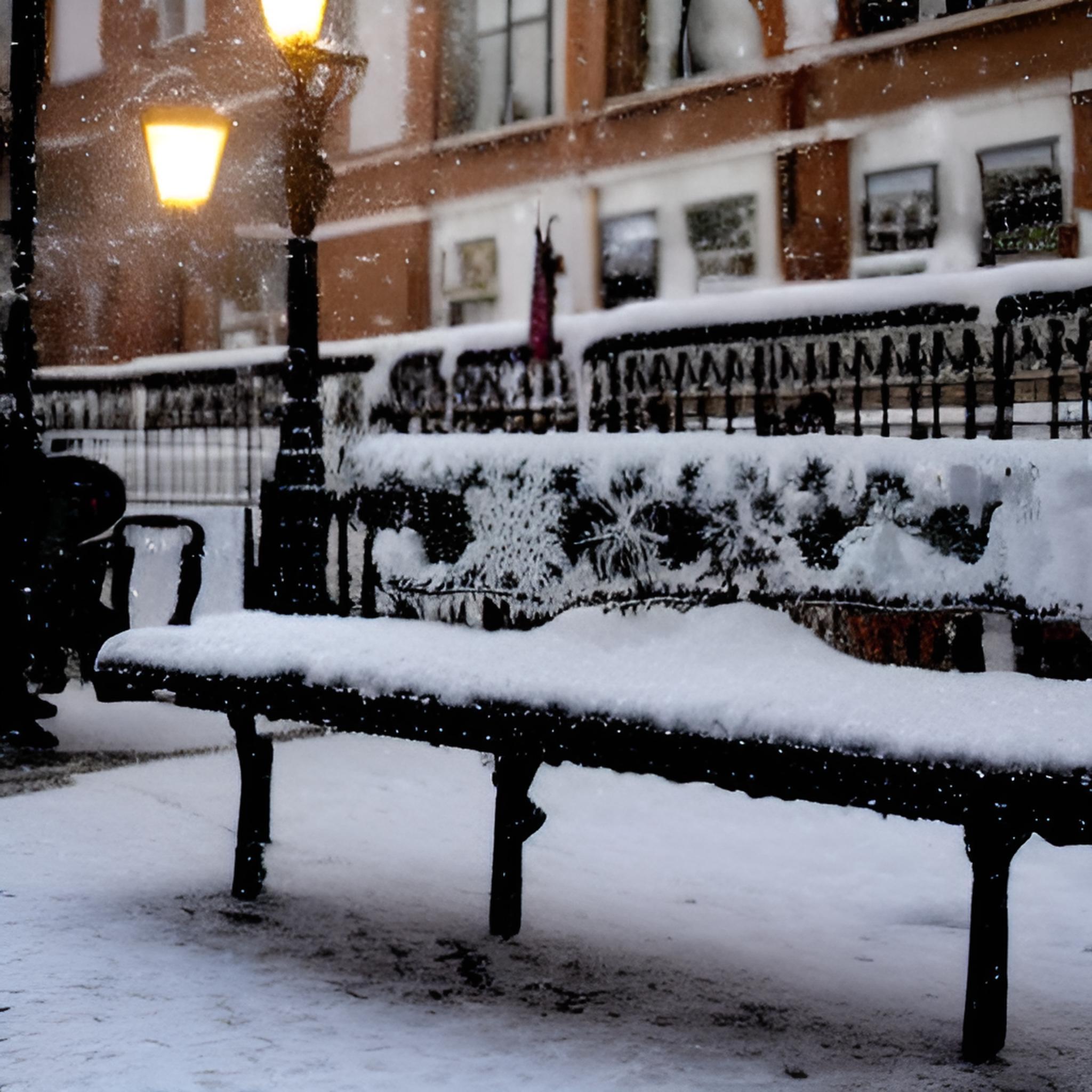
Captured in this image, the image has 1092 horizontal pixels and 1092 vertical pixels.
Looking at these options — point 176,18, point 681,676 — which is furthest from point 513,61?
point 681,676

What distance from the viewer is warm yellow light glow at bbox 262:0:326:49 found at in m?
5.77

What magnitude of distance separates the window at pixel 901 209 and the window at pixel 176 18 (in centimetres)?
1367

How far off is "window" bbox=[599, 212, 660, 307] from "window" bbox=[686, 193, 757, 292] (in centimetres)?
63

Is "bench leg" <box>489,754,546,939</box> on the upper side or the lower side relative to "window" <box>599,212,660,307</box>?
lower

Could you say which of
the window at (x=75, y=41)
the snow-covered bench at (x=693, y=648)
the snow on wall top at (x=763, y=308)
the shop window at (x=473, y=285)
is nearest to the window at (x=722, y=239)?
the shop window at (x=473, y=285)

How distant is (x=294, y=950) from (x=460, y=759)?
123 inches

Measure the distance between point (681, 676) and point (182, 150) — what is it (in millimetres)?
6017

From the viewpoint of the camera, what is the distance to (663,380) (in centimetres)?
913

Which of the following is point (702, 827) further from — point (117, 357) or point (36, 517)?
point (117, 357)

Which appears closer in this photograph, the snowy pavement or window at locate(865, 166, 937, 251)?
the snowy pavement

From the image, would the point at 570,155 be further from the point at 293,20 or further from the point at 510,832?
the point at 510,832

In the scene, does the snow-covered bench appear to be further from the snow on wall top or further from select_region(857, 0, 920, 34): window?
select_region(857, 0, 920, 34): window

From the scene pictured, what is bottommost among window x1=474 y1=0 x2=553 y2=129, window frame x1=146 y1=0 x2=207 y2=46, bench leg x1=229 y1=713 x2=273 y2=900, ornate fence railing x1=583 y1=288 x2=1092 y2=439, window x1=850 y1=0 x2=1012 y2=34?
bench leg x1=229 y1=713 x2=273 y2=900

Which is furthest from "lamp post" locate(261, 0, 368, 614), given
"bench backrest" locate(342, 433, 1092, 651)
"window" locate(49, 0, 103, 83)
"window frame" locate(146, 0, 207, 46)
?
"window" locate(49, 0, 103, 83)
